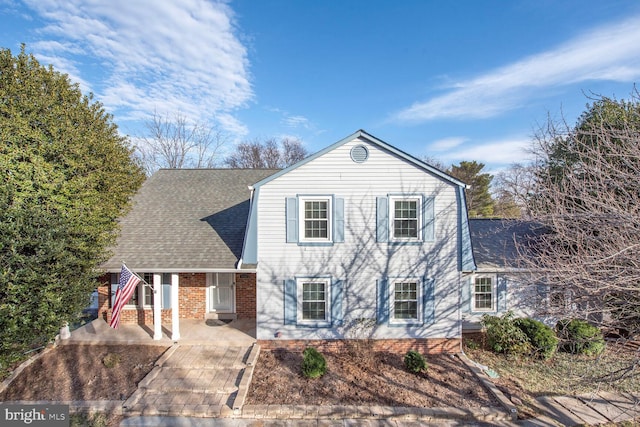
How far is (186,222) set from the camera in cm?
1209

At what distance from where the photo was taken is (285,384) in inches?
324

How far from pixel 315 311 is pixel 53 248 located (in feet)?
24.8

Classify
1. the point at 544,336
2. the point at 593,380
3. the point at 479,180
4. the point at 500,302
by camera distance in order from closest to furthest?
the point at 593,380 < the point at 544,336 < the point at 500,302 < the point at 479,180

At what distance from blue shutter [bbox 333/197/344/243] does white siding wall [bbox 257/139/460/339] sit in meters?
0.15

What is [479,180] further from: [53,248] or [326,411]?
[53,248]

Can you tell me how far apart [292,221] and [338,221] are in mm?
1547

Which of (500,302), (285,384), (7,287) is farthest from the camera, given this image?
(500,302)

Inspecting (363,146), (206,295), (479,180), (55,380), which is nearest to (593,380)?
(363,146)

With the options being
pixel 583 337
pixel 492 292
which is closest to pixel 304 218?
pixel 492 292

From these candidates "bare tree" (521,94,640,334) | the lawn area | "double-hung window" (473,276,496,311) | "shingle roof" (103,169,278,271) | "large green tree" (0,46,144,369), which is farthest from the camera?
"double-hung window" (473,276,496,311)

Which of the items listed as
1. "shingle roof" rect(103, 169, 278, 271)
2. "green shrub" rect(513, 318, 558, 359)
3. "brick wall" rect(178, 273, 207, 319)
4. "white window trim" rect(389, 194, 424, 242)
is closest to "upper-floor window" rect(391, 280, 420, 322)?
"white window trim" rect(389, 194, 424, 242)

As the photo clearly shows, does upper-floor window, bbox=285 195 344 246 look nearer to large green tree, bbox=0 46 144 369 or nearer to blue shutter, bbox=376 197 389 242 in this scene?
blue shutter, bbox=376 197 389 242

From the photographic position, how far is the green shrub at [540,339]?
981 centimetres

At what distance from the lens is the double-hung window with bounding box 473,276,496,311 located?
39.0ft
